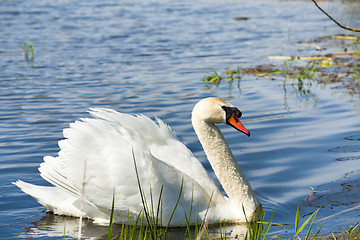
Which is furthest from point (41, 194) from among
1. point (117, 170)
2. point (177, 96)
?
point (177, 96)

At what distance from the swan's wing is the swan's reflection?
0.62 ft

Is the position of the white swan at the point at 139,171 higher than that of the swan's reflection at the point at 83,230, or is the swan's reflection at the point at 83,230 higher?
the white swan at the point at 139,171

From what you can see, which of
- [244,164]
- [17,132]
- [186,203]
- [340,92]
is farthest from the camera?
[340,92]

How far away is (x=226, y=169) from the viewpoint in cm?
536

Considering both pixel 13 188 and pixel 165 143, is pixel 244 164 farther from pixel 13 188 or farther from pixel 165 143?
pixel 13 188

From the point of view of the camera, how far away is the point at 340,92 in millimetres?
9812

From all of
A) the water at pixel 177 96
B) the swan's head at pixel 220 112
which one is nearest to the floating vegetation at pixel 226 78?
the water at pixel 177 96

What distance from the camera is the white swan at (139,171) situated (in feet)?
15.8

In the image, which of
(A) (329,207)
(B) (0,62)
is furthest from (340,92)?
(B) (0,62)

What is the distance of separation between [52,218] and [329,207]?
2420mm

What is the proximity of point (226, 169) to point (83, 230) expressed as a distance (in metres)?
1.33

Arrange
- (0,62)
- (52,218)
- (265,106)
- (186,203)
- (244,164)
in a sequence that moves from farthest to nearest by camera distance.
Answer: (0,62) < (265,106) < (244,164) < (52,218) < (186,203)

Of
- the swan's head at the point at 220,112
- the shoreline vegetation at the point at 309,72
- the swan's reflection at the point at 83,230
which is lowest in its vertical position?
the swan's reflection at the point at 83,230

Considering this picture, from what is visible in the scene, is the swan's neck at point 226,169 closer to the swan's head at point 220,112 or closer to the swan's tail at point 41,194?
the swan's head at point 220,112
